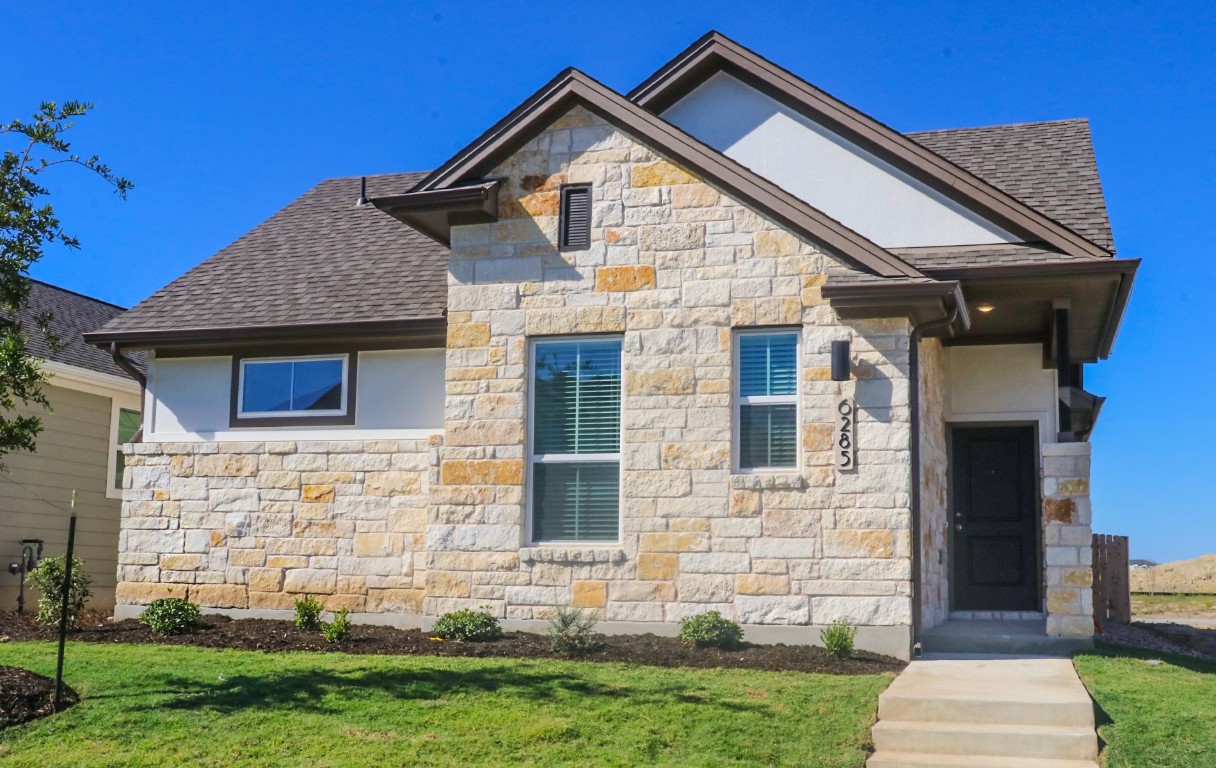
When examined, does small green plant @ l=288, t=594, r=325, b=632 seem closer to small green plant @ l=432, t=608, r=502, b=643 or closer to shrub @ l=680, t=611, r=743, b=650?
small green plant @ l=432, t=608, r=502, b=643

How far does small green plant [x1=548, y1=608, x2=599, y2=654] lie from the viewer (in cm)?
1000

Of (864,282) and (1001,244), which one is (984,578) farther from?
(864,282)

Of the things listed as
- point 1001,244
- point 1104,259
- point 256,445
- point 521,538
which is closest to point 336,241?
point 256,445

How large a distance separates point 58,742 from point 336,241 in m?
8.88

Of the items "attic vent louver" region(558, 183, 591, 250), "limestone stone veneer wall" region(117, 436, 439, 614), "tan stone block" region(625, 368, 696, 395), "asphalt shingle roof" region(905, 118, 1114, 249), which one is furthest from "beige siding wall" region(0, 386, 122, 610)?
"asphalt shingle roof" region(905, 118, 1114, 249)

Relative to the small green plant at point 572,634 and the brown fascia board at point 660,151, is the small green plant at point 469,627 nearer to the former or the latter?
the small green plant at point 572,634

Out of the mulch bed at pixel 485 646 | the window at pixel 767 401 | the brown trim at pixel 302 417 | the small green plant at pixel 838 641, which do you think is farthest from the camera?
the brown trim at pixel 302 417

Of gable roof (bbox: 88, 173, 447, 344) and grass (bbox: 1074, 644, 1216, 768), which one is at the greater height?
gable roof (bbox: 88, 173, 447, 344)

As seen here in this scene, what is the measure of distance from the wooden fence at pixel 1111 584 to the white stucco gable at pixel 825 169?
6208 mm

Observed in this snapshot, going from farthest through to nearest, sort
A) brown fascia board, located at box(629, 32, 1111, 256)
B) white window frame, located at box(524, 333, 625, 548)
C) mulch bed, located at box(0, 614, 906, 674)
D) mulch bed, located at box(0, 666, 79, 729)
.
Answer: brown fascia board, located at box(629, 32, 1111, 256) < white window frame, located at box(524, 333, 625, 548) < mulch bed, located at box(0, 614, 906, 674) < mulch bed, located at box(0, 666, 79, 729)

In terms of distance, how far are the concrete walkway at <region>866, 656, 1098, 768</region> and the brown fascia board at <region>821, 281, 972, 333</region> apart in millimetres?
3144

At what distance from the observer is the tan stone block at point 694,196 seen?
1102cm

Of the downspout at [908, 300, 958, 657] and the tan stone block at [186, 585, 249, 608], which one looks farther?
the tan stone block at [186, 585, 249, 608]

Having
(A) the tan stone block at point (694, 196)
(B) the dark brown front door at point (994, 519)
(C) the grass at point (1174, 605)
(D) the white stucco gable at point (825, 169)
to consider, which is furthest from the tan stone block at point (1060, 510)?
(C) the grass at point (1174, 605)
